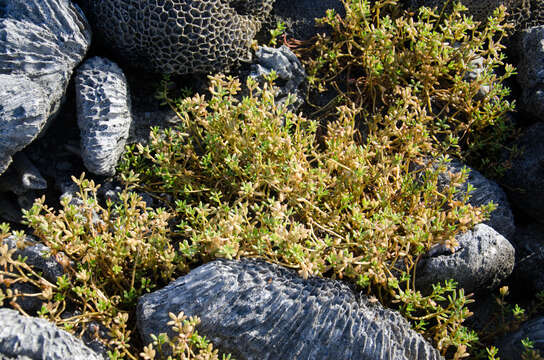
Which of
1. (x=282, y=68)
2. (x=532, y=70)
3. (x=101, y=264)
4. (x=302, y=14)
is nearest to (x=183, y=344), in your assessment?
(x=101, y=264)

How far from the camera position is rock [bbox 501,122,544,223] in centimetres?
366

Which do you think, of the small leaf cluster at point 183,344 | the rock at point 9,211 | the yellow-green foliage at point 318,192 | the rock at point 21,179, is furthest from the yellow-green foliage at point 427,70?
the rock at point 9,211

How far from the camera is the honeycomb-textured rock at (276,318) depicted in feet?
8.45

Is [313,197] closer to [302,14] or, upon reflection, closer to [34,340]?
[34,340]

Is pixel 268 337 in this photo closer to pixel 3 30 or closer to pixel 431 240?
pixel 431 240

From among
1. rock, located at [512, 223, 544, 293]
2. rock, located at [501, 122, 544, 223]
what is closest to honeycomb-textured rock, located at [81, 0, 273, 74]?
rock, located at [501, 122, 544, 223]

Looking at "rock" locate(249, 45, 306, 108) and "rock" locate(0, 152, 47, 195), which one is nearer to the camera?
"rock" locate(0, 152, 47, 195)

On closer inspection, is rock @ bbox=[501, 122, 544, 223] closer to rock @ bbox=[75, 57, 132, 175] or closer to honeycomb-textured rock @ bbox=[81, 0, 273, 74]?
honeycomb-textured rock @ bbox=[81, 0, 273, 74]

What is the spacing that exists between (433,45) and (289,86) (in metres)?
1.21

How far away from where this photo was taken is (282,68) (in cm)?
397

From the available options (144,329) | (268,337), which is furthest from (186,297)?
(268,337)

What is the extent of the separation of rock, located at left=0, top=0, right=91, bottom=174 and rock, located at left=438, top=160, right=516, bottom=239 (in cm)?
283

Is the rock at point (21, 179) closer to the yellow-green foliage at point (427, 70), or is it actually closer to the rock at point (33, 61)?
the rock at point (33, 61)

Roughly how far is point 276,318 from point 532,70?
9.94 feet
